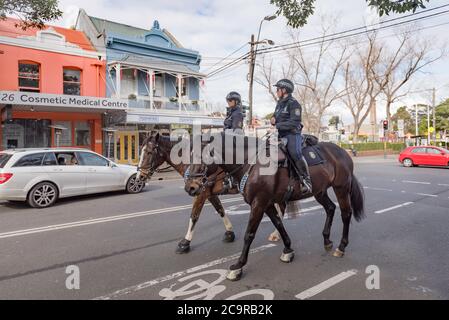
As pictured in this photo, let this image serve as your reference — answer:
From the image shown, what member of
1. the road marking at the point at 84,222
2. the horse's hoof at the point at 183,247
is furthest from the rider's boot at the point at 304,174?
the road marking at the point at 84,222

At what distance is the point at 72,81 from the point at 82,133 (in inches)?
126

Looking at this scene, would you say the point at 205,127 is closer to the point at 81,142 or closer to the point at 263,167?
the point at 81,142

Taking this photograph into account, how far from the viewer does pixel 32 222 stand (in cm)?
707

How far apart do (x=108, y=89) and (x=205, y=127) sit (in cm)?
676

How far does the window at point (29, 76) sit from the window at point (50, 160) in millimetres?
10494

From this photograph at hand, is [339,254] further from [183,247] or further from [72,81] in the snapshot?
[72,81]

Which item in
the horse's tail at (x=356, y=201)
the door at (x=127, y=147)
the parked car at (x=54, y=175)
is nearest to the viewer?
the horse's tail at (x=356, y=201)

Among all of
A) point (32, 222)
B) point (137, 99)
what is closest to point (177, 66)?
point (137, 99)

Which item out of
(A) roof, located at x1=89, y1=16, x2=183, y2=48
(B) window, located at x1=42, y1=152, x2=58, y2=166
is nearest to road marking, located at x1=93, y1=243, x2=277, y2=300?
(B) window, located at x1=42, y1=152, x2=58, y2=166

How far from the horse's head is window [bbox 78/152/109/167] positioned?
18.9ft

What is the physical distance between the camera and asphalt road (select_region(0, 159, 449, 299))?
3703 mm

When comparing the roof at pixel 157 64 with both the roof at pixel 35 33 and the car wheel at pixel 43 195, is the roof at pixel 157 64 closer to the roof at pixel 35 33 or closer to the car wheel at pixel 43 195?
the roof at pixel 35 33

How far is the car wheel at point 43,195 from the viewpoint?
8602 millimetres

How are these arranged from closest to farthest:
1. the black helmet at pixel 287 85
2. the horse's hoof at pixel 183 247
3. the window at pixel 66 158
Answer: the black helmet at pixel 287 85 → the horse's hoof at pixel 183 247 → the window at pixel 66 158
